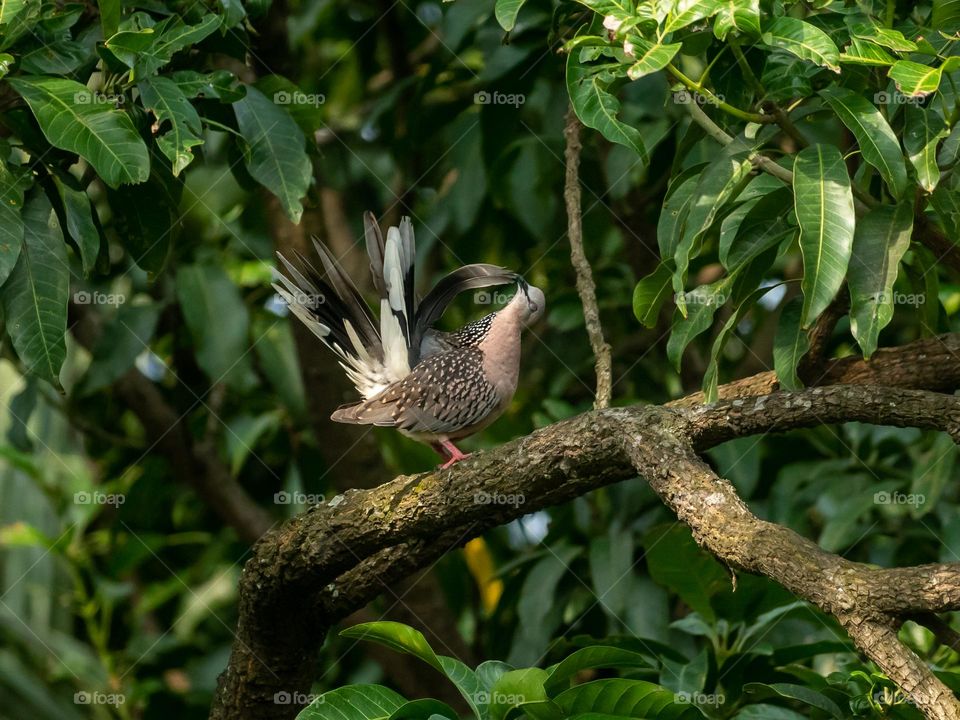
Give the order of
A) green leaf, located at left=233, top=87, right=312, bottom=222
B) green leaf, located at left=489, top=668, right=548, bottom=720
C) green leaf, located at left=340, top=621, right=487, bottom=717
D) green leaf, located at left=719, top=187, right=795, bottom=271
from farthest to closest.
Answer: green leaf, located at left=233, top=87, right=312, bottom=222 < green leaf, located at left=719, top=187, right=795, bottom=271 < green leaf, located at left=340, top=621, right=487, bottom=717 < green leaf, located at left=489, top=668, right=548, bottom=720

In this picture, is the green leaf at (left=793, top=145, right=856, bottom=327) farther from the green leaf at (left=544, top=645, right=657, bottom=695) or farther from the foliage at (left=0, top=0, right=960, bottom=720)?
the green leaf at (left=544, top=645, right=657, bottom=695)

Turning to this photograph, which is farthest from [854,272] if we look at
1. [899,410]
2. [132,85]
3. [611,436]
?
[132,85]

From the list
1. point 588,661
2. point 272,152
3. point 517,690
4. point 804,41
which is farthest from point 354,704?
point 804,41

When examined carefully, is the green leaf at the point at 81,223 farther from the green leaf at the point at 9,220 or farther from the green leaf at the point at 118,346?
the green leaf at the point at 118,346

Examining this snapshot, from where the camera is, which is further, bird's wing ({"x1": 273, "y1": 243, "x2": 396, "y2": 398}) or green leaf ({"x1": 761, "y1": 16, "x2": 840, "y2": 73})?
bird's wing ({"x1": 273, "y1": 243, "x2": 396, "y2": 398})

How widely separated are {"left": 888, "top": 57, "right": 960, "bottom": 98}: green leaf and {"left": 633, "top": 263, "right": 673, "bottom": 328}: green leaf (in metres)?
0.60

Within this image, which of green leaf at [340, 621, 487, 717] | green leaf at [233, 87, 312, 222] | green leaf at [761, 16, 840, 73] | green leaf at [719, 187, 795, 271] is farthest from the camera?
green leaf at [233, 87, 312, 222]

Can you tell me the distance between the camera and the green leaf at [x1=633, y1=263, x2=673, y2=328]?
7.86 feet

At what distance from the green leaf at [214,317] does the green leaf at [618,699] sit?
2166 mm

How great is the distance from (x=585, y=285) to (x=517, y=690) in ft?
3.01

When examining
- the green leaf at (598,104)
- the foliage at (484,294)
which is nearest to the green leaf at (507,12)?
the foliage at (484,294)

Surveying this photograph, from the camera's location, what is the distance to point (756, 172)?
234 cm

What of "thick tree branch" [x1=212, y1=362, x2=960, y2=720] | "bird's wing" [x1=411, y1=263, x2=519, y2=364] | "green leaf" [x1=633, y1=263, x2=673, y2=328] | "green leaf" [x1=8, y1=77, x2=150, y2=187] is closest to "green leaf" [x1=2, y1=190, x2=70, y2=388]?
"green leaf" [x1=8, y1=77, x2=150, y2=187]

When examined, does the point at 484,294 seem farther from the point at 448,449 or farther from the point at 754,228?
the point at 754,228
